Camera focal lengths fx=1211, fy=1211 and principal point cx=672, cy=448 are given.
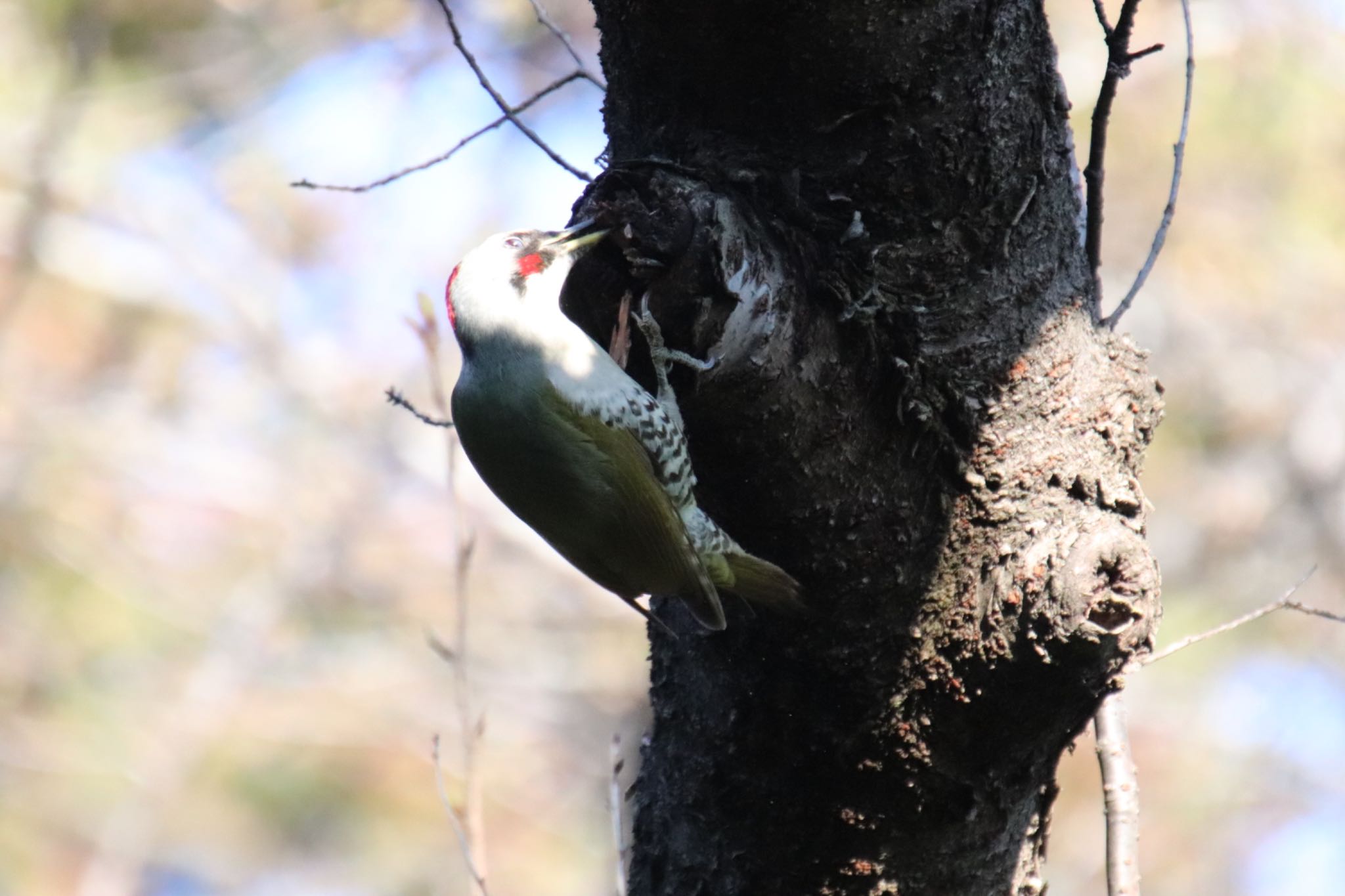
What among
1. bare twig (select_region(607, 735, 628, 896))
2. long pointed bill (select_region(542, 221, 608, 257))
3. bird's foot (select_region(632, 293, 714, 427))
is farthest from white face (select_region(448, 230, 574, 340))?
bare twig (select_region(607, 735, 628, 896))

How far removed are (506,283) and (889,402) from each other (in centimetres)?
124

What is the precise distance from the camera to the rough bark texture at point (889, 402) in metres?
1.93

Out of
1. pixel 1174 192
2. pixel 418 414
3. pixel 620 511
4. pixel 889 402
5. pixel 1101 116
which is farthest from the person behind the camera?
pixel 620 511

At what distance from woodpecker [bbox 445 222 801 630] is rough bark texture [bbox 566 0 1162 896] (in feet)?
1.76

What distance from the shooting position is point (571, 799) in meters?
9.58

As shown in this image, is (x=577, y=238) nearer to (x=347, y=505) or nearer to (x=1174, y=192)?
(x=1174, y=192)

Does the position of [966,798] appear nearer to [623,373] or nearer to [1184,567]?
[623,373]

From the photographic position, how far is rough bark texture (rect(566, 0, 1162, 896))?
6.32 ft

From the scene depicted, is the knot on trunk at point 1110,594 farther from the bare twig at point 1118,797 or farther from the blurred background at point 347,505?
the blurred background at point 347,505

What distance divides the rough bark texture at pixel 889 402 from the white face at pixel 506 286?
0.64 metres

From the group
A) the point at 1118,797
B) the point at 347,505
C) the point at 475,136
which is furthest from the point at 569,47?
the point at 347,505

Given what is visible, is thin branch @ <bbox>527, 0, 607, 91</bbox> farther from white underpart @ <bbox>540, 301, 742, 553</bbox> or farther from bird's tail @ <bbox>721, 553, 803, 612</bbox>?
bird's tail @ <bbox>721, 553, 803, 612</bbox>

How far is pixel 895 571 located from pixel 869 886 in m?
0.58

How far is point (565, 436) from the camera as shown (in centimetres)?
281
